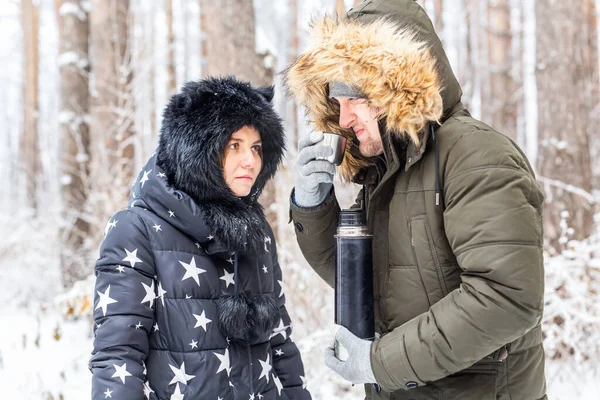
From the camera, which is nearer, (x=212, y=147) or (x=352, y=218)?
(x=352, y=218)

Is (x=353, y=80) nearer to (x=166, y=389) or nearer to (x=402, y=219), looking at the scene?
(x=402, y=219)

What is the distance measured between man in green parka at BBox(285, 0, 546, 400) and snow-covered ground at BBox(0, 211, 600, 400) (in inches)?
91.0

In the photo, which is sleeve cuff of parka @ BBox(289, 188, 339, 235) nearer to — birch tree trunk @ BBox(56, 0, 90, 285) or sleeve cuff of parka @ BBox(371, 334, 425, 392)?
sleeve cuff of parka @ BBox(371, 334, 425, 392)

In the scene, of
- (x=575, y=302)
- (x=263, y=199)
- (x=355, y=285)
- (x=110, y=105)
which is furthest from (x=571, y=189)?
(x=110, y=105)

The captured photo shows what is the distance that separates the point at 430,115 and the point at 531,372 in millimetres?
863

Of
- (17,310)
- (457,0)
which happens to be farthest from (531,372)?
(457,0)

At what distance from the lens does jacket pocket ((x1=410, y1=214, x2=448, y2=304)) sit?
169 centimetres

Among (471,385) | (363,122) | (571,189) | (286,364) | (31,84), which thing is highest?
(31,84)

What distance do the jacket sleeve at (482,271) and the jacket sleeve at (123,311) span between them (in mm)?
823

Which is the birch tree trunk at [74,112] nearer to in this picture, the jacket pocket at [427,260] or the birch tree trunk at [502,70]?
the jacket pocket at [427,260]

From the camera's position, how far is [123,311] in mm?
1842

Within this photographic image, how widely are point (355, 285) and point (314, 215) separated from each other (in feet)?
1.33

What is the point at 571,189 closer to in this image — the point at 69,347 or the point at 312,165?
the point at 312,165

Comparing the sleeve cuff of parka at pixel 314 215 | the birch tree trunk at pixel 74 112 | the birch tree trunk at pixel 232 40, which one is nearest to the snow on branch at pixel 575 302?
the sleeve cuff of parka at pixel 314 215
